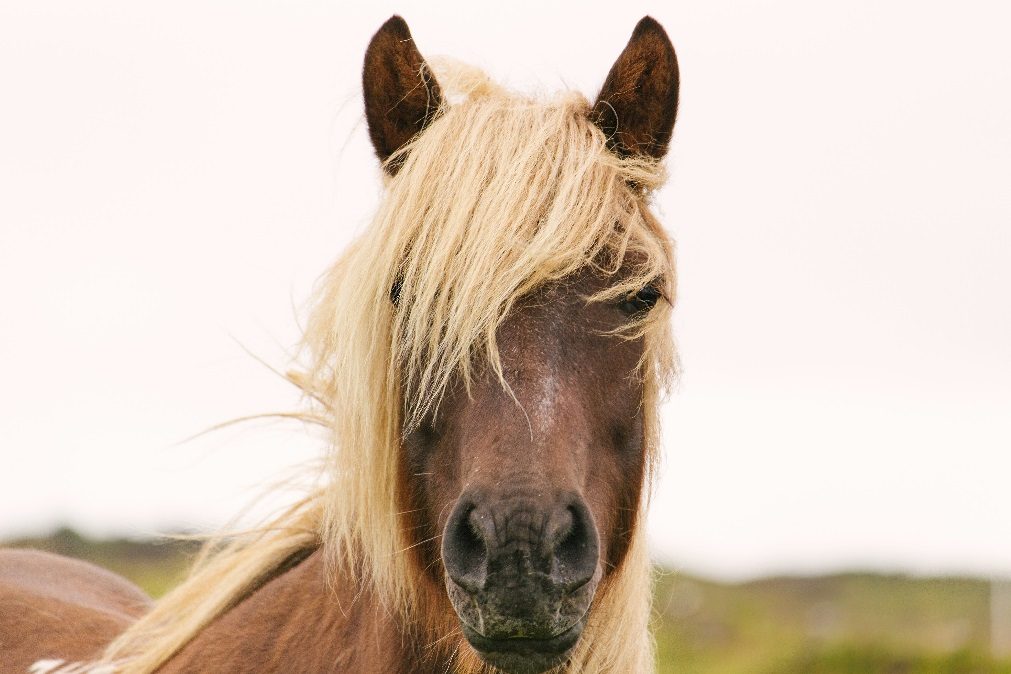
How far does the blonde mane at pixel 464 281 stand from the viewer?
3031 mm

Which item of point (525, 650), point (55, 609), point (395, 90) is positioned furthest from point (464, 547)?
point (55, 609)

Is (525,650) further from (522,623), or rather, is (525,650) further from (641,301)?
(641,301)

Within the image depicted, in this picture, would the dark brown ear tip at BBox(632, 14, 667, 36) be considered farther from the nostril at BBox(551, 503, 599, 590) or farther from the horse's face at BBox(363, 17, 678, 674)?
the nostril at BBox(551, 503, 599, 590)

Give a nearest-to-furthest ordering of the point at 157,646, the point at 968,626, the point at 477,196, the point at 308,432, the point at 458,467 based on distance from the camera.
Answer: the point at 458,467, the point at 477,196, the point at 157,646, the point at 308,432, the point at 968,626

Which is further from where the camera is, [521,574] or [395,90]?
[395,90]

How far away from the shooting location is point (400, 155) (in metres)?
3.48

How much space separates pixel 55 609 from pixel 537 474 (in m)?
2.68

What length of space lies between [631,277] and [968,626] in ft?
35.8

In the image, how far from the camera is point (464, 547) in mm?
2678

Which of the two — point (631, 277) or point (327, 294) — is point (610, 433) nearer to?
point (631, 277)

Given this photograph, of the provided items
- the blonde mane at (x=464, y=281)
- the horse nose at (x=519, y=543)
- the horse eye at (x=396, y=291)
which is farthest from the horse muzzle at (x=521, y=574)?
the horse eye at (x=396, y=291)

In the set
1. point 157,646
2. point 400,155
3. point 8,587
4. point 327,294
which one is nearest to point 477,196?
point 400,155

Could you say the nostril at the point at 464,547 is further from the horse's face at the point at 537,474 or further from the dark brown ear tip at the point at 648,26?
the dark brown ear tip at the point at 648,26

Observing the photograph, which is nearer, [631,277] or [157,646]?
[631,277]
